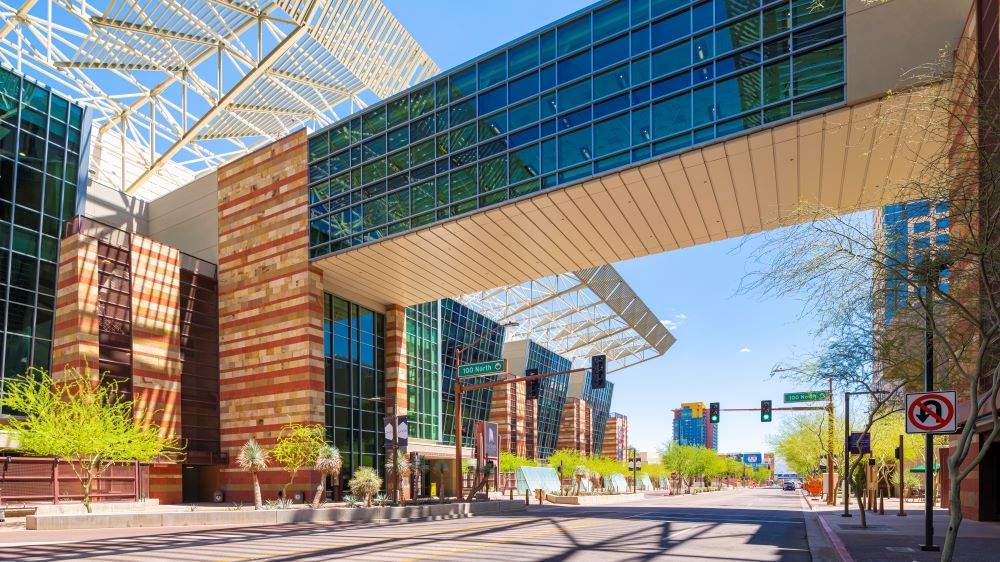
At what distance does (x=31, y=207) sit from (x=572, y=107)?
28017 mm

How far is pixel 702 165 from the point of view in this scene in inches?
1105

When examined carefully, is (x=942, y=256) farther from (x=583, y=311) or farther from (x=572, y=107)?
(x=583, y=311)

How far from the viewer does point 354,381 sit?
4412cm

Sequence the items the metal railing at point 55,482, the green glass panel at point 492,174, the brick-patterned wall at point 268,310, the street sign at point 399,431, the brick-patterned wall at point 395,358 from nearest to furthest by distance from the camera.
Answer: the metal railing at point 55,482, the green glass panel at point 492,174, the street sign at point 399,431, the brick-patterned wall at point 268,310, the brick-patterned wall at point 395,358

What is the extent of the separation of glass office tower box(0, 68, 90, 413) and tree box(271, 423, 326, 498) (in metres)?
12.8

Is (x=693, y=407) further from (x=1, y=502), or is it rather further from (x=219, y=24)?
(x=1, y=502)

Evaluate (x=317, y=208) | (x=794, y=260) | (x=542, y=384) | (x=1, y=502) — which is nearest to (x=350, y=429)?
(x=317, y=208)

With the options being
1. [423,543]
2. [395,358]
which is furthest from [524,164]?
[395,358]

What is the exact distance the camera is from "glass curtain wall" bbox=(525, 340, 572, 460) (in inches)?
3770

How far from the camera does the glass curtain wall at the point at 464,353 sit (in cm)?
6750

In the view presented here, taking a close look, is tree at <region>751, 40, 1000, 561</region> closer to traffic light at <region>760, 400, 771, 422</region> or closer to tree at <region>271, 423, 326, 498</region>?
tree at <region>271, 423, 326, 498</region>

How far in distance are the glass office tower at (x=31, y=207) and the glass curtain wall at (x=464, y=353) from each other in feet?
106

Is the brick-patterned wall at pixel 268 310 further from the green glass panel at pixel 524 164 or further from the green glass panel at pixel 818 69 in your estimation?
the green glass panel at pixel 818 69

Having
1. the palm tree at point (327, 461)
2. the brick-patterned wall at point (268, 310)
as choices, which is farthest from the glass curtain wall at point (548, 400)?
the palm tree at point (327, 461)
